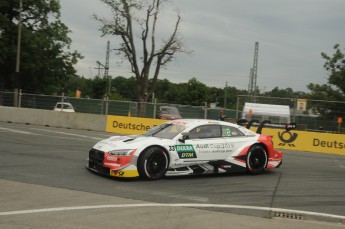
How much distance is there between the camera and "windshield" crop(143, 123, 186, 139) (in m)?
9.70

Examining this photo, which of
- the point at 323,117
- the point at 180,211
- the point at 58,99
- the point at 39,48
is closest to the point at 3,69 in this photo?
the point at 39,48

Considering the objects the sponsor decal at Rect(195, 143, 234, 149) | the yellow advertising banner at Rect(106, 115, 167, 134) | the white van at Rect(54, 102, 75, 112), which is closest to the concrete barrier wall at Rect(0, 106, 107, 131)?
the white van at Rect(54, 102, 75, 112)

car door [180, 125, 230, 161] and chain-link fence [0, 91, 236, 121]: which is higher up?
chain-link fence [0, 91, 236, 121]

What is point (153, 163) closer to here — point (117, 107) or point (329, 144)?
point (329, 144)

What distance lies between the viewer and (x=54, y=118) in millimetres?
26031

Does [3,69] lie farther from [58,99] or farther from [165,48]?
[58,99]

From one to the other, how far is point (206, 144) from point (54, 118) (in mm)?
17918

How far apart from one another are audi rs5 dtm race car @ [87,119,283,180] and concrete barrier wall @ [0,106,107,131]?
14.7 metres

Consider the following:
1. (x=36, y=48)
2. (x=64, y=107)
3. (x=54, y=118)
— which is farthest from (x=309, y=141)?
(x=36, y=48)

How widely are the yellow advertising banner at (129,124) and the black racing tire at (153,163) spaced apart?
12.9 m

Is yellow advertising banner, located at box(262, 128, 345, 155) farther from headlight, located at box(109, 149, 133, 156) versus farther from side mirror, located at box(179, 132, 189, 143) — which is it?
headlight, located at box(109, 149, 133, 156)

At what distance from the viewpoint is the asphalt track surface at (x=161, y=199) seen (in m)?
5.99

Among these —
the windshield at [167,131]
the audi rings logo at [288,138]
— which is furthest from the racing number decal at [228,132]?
the audi rings logo at [288,138]

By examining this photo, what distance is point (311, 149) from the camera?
19.5 m
